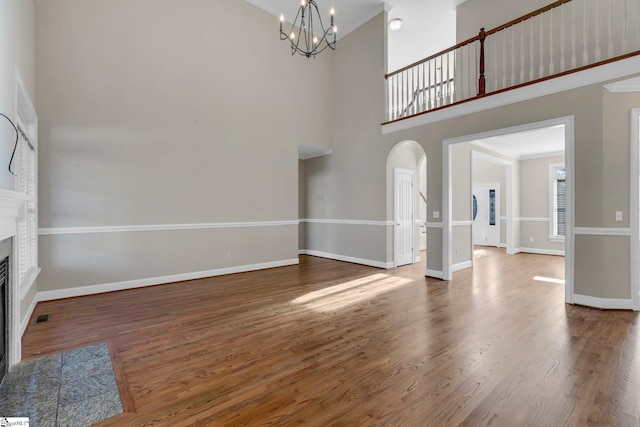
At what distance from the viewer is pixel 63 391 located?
205cm

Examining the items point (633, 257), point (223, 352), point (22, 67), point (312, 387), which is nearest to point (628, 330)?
point (633, 257)

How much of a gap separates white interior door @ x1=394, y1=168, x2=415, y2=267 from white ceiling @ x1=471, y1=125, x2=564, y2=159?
1.66 meters

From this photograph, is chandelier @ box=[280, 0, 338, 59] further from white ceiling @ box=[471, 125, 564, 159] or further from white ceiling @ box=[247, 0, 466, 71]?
white ceiling @ box=[471, 125, 564, 159]

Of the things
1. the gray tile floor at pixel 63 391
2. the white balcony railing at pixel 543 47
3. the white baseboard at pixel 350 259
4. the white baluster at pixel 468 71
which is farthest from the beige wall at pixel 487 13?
the gray tile floor at pixel 63 391

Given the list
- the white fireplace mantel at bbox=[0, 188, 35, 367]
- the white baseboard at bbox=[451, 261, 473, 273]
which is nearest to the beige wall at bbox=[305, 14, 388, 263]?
the white baseboard at bbox=[451, 261, 473, 273]

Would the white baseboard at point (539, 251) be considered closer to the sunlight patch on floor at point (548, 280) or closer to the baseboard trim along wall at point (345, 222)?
the sunlight patch on floor at point (548, 280)

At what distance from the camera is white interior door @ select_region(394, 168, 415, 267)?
6.39 m

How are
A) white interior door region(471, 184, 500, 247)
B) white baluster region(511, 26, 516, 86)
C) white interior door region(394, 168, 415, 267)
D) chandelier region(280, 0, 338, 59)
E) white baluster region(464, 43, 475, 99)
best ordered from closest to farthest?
chandelier region(280, 0, 338, 59) → white baluster region(511, 26, 516, 86) → white baluster region(464, 43, 475, 99) → white interior door region(394, 168, 415, 267) → white interior door region(471, 184, 500, 247)

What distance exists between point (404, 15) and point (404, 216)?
439cm

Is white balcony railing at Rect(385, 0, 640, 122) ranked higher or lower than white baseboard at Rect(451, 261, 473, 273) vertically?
higher

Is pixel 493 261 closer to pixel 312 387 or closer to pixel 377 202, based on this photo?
pixel 377 202

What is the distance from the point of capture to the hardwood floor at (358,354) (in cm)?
182

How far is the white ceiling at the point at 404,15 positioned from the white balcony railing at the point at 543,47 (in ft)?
4.50

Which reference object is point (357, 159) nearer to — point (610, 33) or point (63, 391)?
point (610, 33)
